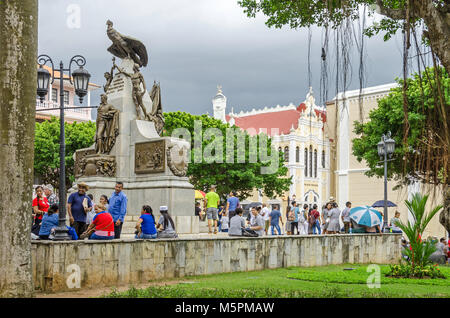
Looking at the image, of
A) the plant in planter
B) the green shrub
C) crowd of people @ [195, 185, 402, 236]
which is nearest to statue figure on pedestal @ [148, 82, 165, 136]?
crowd of people @ [195, 185, 402, 236]

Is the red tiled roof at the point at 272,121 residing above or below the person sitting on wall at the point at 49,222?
above

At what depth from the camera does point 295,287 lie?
9.80 meters

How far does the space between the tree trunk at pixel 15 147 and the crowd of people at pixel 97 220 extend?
4486 mm

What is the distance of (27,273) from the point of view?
6539 millimetres

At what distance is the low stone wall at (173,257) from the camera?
31.2 feet

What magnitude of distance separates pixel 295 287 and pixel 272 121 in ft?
227

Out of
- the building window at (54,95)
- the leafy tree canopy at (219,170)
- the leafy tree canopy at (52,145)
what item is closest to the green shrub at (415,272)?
the leafy tree canopy at (52,145)

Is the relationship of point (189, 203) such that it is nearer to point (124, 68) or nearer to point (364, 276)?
point (124, 68)

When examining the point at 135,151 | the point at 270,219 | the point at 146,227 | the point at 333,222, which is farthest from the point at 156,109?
the point at 270,219

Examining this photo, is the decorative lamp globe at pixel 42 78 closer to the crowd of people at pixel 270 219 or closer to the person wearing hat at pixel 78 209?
the person wearing hat at pixel 78 209

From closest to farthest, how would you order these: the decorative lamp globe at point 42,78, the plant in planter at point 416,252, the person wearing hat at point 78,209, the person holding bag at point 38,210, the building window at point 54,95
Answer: the plant in planter at point 416,252, the person wearing hat at point 78,209, the person holding bag at point 38,210, the decorative lamp globe at point 42,78, the building window at point 54,95

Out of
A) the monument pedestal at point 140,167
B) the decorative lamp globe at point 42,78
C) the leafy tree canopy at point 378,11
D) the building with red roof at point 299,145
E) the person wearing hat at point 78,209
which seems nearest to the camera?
the leafy tree canopy at point 378,11

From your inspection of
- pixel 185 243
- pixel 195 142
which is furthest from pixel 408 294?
pixel 195 142

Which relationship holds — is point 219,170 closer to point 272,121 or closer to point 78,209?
point 272,121
